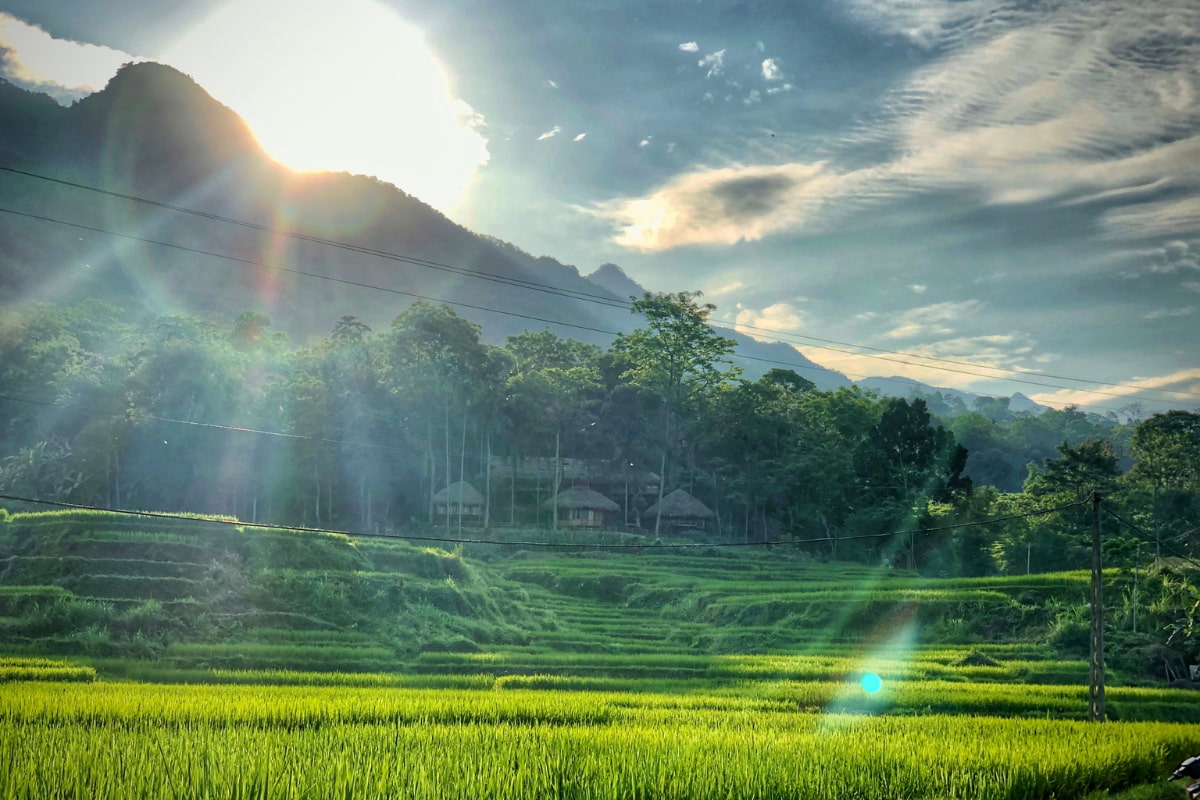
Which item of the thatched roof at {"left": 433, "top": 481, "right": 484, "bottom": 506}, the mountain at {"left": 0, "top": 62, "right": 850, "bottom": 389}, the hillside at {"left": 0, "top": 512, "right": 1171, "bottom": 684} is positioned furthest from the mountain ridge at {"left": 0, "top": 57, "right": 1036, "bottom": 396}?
the hillside at {"left": 0, "top": 512, "right": 1171, "bottom": 684}

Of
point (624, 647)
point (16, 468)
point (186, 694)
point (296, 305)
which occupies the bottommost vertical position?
point (624, 647)

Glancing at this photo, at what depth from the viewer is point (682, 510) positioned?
50.2 metres

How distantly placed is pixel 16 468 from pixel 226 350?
14.0 m

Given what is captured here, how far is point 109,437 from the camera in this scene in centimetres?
3888

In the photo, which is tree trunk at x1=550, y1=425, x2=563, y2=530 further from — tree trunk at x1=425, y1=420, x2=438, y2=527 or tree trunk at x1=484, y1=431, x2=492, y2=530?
tree trunk at x1=425, y1=420, x2=438, y2=527

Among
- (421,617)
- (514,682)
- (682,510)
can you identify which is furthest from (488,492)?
(514,682)

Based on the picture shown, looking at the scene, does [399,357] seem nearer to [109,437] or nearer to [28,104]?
[109,437]

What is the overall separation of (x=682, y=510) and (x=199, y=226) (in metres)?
122

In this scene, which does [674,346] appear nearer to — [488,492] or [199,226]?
[488,492]

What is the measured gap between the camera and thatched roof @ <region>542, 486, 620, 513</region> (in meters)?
49.9

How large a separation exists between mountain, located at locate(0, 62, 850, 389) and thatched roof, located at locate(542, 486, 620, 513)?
4174cm

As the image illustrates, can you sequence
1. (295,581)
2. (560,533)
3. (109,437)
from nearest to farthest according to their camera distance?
(295,581) → (109,437) → (560,533)

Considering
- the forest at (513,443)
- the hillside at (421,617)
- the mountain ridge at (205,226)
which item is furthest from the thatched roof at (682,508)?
the mountain ridge at (205,226)

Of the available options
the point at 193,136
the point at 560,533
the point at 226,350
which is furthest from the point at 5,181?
the point at 560,533
